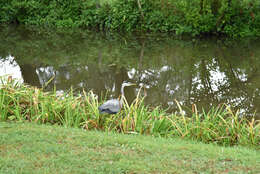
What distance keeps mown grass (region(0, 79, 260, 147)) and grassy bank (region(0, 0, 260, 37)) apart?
1258cm

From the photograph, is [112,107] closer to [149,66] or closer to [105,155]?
[105,155]

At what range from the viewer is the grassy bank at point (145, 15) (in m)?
18.1

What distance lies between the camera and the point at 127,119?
620 cm

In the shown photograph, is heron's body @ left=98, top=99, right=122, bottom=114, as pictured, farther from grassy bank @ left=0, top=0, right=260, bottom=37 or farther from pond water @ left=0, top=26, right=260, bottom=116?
grassy bank @ left=0, top=0, right=260, bottom=37

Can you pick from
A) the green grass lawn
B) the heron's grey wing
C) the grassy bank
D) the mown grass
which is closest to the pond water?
the grassy bank

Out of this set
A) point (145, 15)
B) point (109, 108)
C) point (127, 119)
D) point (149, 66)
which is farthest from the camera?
point (145, 15)

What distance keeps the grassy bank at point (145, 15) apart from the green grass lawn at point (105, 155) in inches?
550

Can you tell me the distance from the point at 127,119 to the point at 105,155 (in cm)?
188

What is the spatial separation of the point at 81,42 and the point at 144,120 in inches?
460

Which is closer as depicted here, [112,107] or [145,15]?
[112,107]

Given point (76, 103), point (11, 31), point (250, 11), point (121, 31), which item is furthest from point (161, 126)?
point (11, 31)

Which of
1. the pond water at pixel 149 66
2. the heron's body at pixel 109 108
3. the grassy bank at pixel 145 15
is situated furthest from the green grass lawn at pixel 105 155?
the grassy bank at pixel 145 15

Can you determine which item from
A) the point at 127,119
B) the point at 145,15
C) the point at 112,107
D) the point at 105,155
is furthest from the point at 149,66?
the point at 145,15

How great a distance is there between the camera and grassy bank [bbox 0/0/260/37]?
1812 centimetres
